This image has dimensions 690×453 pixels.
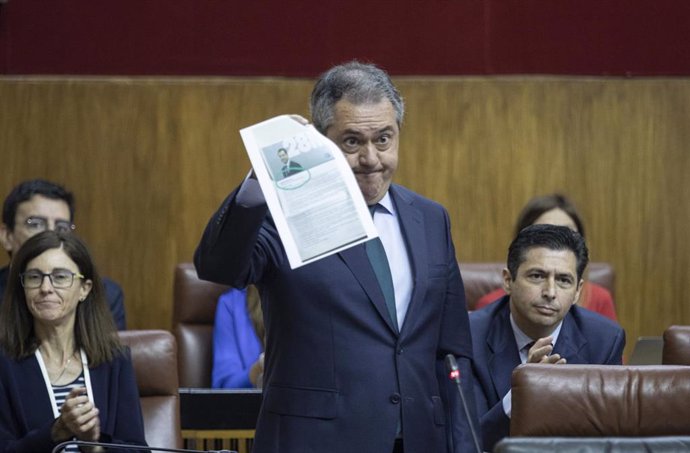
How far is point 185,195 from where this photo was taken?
200 inches

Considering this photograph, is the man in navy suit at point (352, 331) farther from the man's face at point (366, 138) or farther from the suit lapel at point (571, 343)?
the suit lapel at point (571, 343)

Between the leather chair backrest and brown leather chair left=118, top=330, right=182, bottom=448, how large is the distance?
4.74 ft

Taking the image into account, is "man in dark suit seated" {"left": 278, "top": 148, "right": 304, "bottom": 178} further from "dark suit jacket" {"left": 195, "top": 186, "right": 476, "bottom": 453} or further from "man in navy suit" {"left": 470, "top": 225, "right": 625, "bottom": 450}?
"man in navy suit" {"left": 470, "top": 225, "right": 625, "bottom": 450}

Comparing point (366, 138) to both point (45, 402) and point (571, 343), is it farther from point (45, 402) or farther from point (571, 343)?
point (45, 402)

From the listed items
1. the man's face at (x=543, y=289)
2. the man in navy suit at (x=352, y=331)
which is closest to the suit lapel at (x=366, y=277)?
the man in navy suit at (x=352, y=331)

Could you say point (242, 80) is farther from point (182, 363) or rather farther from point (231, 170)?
point (182, 363)

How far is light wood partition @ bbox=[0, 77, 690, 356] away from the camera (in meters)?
5.04

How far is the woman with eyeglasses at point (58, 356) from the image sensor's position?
10.6ft

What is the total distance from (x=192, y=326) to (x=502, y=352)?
1736 mm

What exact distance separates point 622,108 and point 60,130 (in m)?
2.27

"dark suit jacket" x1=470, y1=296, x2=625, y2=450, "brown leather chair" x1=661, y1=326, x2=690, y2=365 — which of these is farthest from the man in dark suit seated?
"brown leather chair" x1=661, y1=326, x2=690, y2=365

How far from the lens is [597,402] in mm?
2426

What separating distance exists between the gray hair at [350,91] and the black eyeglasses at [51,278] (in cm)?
140

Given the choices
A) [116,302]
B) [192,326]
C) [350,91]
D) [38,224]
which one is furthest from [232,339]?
[350,91]
